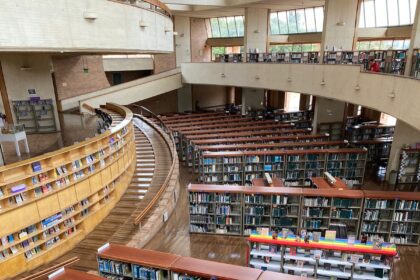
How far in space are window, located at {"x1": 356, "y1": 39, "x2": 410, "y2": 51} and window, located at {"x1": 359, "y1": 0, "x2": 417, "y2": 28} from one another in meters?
0.85

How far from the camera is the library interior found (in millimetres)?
4914

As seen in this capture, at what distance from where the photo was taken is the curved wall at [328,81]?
703 cm

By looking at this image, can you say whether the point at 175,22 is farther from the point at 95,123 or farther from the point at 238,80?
the point at 95,123

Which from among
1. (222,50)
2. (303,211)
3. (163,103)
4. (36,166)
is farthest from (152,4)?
(222,50)

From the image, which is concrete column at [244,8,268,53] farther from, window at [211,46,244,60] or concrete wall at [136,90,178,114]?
concrete wall at [136,90,178,114]

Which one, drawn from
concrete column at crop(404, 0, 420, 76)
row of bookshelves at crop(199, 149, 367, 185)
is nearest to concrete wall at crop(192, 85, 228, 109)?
row of bookshelves at crop(199, 149, 367, 185)

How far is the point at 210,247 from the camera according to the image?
6523 mm

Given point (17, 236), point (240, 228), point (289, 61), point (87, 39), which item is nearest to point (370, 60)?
point (289, 61)

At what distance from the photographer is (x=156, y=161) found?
8.98 meters

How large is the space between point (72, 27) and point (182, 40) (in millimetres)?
14127

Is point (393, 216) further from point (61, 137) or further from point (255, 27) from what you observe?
point (255, 27)

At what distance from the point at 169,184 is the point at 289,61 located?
26.7ft

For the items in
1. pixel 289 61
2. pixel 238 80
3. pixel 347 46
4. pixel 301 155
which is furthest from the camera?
pixel 238 80

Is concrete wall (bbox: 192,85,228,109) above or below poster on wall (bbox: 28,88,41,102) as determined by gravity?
below
